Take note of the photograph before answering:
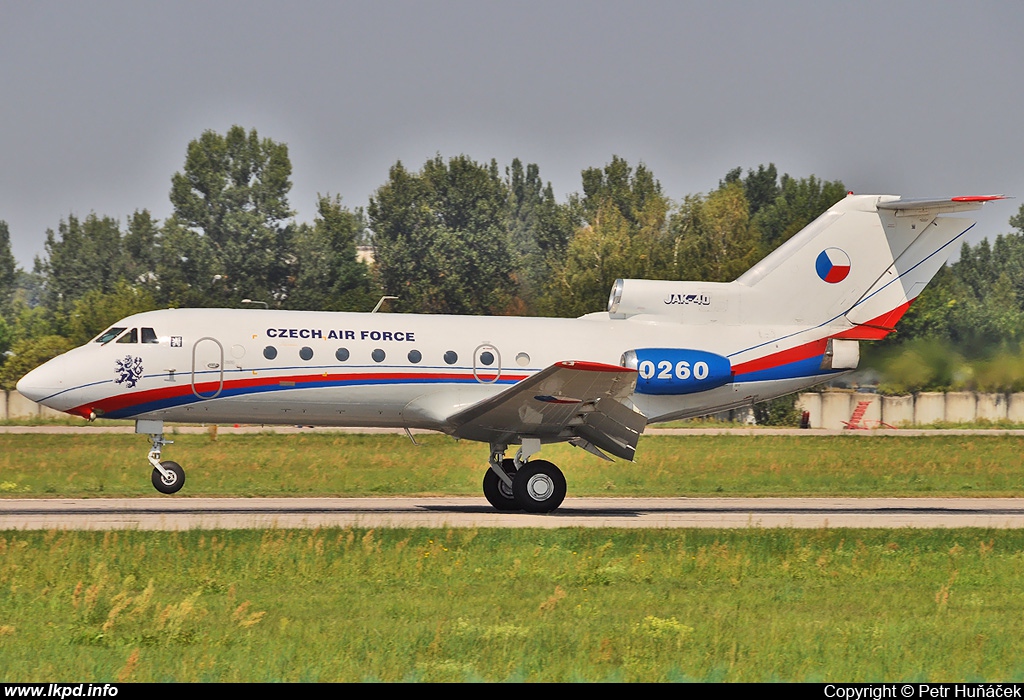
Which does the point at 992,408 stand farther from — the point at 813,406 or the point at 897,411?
the point at 813,406

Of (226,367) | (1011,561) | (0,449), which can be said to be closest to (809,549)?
(1011,561)

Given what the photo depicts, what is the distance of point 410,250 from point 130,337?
62.8 m

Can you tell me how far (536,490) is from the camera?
69.0 feet

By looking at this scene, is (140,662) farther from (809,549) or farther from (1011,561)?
(1011,561)

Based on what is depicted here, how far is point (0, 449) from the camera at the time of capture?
106 ft

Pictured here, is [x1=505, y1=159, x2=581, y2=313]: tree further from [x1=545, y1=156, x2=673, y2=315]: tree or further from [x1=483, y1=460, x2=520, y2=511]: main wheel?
[x1=483, y1=460, x2=520, y2=511]: main wheel

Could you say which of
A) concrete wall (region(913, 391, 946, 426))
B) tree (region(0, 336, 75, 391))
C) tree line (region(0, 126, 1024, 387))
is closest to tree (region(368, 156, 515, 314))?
tree line (region(0, 126, 1024, 387))

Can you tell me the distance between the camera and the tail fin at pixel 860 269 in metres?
23.4

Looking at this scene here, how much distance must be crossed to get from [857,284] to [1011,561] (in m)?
8.66

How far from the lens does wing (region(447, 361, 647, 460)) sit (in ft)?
64.0

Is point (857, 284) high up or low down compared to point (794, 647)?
up


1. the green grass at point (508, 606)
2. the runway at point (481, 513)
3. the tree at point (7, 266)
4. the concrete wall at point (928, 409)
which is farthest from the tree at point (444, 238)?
the green grass at point (508, 606)

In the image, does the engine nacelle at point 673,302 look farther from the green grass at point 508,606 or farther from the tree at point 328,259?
the tree at point 328,259

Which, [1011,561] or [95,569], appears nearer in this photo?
[95,569]
